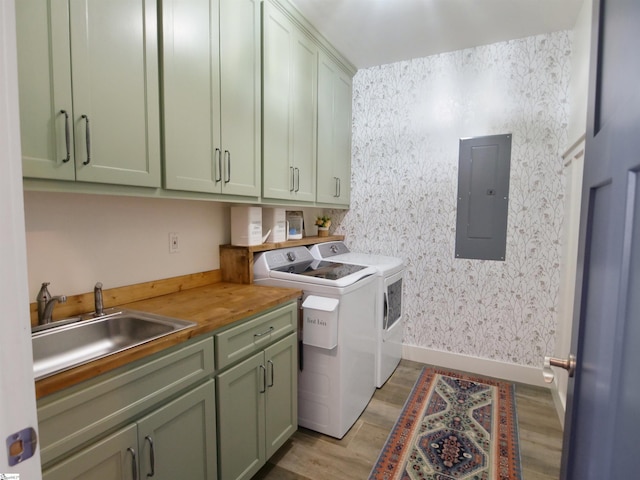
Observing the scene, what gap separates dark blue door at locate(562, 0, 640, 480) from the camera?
48cm

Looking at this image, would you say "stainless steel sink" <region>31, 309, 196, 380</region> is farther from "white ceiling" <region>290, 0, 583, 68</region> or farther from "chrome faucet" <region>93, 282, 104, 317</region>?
"white ceiling" <region>290, 0, 583, 68</region>

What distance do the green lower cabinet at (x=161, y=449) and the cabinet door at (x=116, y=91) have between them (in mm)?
855

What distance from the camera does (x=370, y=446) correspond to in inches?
78.2

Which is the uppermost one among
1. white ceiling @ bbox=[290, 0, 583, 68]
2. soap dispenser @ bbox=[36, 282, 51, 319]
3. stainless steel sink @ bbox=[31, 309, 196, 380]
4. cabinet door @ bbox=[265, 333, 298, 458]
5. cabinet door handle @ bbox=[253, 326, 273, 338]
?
white ceiling @ bbox=[290, 0, 583, 68]

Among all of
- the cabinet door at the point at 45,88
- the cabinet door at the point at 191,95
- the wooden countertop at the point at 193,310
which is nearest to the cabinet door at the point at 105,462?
the wooden countertop at the point at 193,310

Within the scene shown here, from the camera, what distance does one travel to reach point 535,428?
2.18 m

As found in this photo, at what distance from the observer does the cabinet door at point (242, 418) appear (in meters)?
1.43

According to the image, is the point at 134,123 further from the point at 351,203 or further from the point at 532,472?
the point at 532,472

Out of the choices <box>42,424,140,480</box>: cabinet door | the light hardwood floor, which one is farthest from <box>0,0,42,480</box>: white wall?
the light hardwood floor

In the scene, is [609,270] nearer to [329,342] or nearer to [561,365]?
[561,365]

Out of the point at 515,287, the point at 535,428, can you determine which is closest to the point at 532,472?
the point at 535,428

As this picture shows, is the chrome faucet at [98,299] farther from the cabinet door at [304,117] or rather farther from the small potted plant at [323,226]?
the small potted plant at [323,226]

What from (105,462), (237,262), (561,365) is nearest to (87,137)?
(105,462)

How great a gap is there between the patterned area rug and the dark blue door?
1.14 metres
